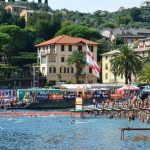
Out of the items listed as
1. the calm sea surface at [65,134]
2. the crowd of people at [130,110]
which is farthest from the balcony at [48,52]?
the calm sea surface at [65,134]

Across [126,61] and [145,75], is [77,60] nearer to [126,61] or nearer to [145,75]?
[126,61]

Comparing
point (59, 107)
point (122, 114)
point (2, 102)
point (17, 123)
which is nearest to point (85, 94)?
point (59, 107)

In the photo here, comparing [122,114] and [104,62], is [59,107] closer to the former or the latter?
[122,114]

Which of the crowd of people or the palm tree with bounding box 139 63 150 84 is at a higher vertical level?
the palm tree with bounding box 139 63 150 84

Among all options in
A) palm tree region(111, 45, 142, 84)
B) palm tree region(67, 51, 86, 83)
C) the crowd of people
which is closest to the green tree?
palm tree region(67, 51, 86, 83)

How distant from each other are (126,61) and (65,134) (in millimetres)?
64576

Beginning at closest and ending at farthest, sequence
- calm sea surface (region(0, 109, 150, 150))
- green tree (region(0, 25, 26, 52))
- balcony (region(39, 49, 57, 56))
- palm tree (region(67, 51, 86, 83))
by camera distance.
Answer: calm sea surface (region(0, 109, 150, 150))
palm tree (region(67, 51, 86, 83))
balcony (region(39, 49, 57, 56))
green tree (region(0, 25, 26, 52))

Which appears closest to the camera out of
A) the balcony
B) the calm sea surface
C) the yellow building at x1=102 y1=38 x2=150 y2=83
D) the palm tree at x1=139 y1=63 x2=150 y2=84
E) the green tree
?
the calm sea surface

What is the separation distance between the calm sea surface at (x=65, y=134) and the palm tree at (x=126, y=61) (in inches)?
1541

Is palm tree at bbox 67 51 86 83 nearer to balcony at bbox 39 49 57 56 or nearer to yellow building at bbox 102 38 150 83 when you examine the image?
yellow building at bbox 102 38 150 83

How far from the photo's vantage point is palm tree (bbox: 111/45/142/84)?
139 metres

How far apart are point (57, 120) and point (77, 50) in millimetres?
78155

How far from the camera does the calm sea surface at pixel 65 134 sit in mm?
65312

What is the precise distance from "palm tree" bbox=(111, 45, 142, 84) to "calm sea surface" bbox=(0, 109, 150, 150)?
1541 inches
